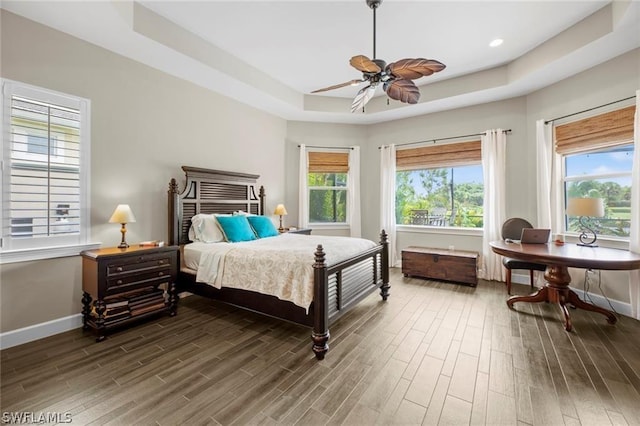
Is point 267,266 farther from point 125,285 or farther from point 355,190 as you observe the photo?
point 355,190

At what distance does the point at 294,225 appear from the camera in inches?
218

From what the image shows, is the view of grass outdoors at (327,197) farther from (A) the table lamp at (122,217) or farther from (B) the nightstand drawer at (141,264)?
(A) the table lamp at (122,217)

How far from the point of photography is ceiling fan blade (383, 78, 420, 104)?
8.50ft

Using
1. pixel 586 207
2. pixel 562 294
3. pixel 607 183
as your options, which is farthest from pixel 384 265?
pixel 607 183

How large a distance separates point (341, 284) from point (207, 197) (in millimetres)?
2436

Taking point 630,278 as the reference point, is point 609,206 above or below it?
above

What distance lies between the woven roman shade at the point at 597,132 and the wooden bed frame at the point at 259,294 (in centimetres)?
284

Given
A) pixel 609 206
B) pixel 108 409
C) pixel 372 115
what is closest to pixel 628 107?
pixel 609 206

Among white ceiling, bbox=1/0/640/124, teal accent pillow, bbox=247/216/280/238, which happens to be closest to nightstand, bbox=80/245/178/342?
teal accent pillow, bbox=247/216/280/238

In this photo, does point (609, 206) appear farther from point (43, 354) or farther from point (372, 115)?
point (43, 354)

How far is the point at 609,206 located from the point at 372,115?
3.66 meters

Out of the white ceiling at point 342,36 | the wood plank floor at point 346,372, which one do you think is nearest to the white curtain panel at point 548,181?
the white ceiling at point 342,36

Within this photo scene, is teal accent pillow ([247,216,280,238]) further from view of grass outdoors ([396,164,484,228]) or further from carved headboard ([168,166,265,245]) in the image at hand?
view of grass outdoors ([396,164,484,228])

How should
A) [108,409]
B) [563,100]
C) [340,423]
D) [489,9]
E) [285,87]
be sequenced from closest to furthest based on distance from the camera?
[340,423]
[108,409]
[489,9]
[563,100]
[285,87]
